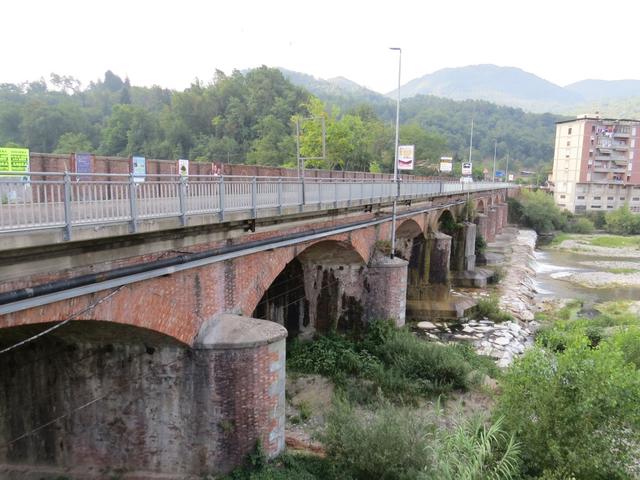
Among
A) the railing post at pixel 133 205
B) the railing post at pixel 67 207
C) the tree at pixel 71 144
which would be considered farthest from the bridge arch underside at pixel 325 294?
the tree at pixel 71 144

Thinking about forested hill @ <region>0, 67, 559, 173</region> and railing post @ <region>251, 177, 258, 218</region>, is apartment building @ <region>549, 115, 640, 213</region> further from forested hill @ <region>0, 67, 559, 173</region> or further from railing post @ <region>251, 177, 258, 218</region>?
railing post @ <region>251, 177, 258, 218</region>

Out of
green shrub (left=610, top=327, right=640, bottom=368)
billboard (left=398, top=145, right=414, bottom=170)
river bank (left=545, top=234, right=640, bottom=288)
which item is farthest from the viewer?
river bank (left=545, top=234, right=640, bottom=288)

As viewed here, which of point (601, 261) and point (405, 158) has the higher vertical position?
point (405, 158)

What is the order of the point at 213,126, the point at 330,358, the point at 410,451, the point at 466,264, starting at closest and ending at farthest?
the point at 410,451
the point at 330,358
the point at 466,264
the point at 213,126

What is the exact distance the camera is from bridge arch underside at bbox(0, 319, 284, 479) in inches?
385

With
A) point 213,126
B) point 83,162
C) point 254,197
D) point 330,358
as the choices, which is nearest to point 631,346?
point 330,358

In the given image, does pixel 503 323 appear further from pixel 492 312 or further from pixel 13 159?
pixel 13 159

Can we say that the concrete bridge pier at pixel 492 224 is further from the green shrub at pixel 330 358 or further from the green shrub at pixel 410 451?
the green shrub at pixel 410 451

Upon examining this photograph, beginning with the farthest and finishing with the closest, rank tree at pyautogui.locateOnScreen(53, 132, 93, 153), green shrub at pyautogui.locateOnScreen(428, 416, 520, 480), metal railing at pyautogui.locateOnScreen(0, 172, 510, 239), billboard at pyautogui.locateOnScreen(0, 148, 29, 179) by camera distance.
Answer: tree at pyautogui.locateOnScreen(53, 132, 93, 153) < green shrub at pyautogui.locateOnScreen(428, 416, 520, 480) < billboard at pyautogui.locateOnScreen(0, 148, 29, 179) < metal railing at pyautogui.locateOnScreen(0, 172, 510, 239)

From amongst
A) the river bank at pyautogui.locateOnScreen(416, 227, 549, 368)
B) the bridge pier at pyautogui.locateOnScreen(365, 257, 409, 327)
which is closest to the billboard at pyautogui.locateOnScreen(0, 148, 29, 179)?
the river bank at pyautogui.locateOnScreen(416, 227, 549, 368)

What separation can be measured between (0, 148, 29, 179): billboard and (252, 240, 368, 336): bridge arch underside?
1206cm

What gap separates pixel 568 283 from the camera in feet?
123

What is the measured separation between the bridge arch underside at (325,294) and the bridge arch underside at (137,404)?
8.46 meters

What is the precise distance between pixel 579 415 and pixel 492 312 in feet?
51.4
